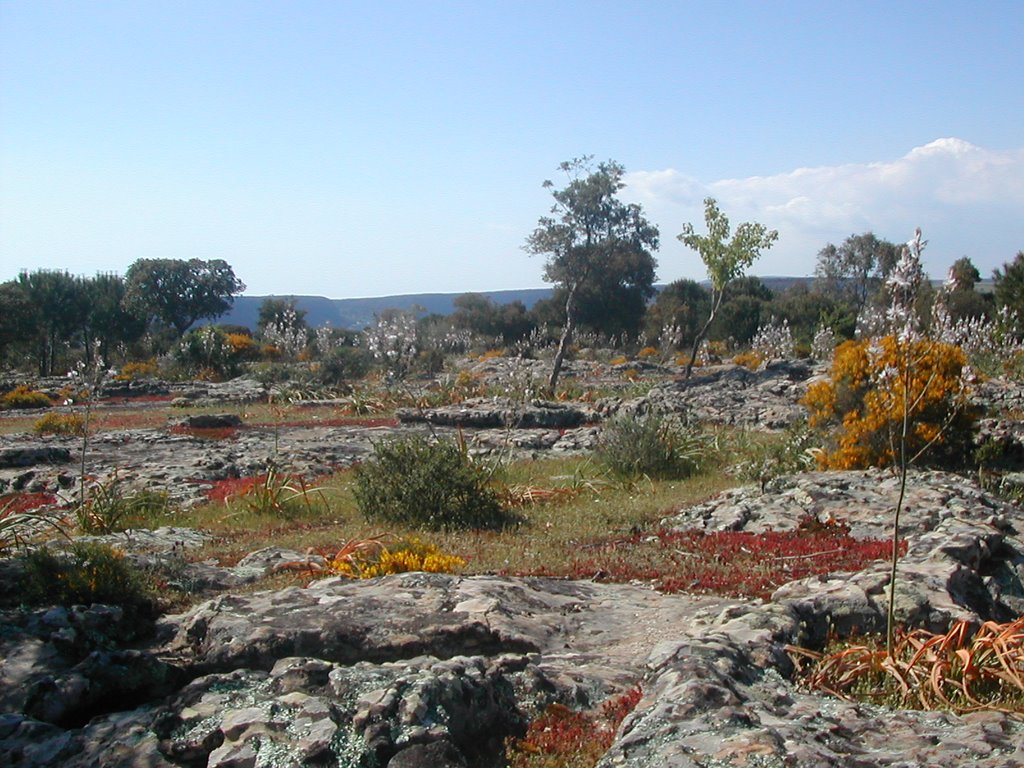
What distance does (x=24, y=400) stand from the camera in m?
28.4

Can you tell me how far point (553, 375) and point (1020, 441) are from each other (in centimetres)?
1702

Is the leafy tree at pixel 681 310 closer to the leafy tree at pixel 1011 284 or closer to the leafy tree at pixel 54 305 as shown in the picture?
the leafy tree at pixel 1011 284

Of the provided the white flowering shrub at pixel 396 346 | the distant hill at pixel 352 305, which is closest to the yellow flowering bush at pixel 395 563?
the white flowering shrub at pixel 396 346

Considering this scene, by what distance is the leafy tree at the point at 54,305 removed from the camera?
153 ft

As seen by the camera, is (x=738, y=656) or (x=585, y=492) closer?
(x=738, y=656)

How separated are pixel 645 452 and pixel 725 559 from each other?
603cm

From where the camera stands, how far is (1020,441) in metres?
11.7

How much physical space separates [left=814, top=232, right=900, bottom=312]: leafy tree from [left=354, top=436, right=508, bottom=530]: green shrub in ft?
214

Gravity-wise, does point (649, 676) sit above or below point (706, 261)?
below

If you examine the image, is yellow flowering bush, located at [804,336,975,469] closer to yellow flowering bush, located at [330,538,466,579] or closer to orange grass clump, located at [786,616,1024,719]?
yellow flowering bush, located at [330,538,466,579]

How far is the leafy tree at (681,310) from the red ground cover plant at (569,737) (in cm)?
4347

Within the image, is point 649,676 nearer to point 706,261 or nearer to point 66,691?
point 66,691

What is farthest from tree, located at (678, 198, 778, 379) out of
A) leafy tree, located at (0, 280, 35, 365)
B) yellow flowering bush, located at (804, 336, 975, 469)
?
leafy tree, located at (0, 280, 35, 365)

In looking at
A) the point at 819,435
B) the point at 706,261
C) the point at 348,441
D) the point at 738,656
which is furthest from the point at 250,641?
the point at 706,261
